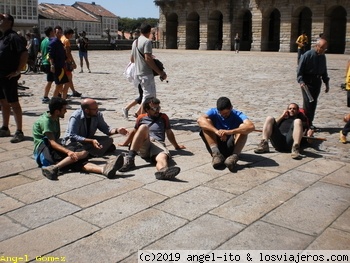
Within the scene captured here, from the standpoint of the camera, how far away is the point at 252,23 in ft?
131

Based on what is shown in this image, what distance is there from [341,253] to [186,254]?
123 cm

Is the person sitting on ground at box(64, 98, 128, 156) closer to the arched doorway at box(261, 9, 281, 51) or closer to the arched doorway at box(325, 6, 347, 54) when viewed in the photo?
the arched doorway at box(325, 6, 347, 54)

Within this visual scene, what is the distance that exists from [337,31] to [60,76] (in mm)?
34613

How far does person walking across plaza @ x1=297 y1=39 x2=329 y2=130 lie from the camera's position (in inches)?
299

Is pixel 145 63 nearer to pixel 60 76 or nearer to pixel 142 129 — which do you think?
pixel 142 129

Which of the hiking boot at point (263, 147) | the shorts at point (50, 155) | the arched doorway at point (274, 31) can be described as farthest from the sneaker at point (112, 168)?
the arched doorway at point (274, 31)

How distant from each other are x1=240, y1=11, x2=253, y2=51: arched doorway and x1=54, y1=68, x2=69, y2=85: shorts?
36.3m

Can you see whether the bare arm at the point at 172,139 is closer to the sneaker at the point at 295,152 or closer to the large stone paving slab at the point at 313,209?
the sneaker at the point at 295,152

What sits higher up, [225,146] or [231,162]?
[225,146]

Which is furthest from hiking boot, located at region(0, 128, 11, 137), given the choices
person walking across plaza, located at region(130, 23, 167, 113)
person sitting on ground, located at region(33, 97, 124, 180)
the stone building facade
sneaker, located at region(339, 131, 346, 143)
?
the stone building facade

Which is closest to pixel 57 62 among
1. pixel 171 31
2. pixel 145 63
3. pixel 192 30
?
pixel 145 63

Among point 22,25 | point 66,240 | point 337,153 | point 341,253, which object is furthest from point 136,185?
point 22,25

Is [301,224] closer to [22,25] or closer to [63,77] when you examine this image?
[63,77]

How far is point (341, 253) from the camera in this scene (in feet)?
11.1
